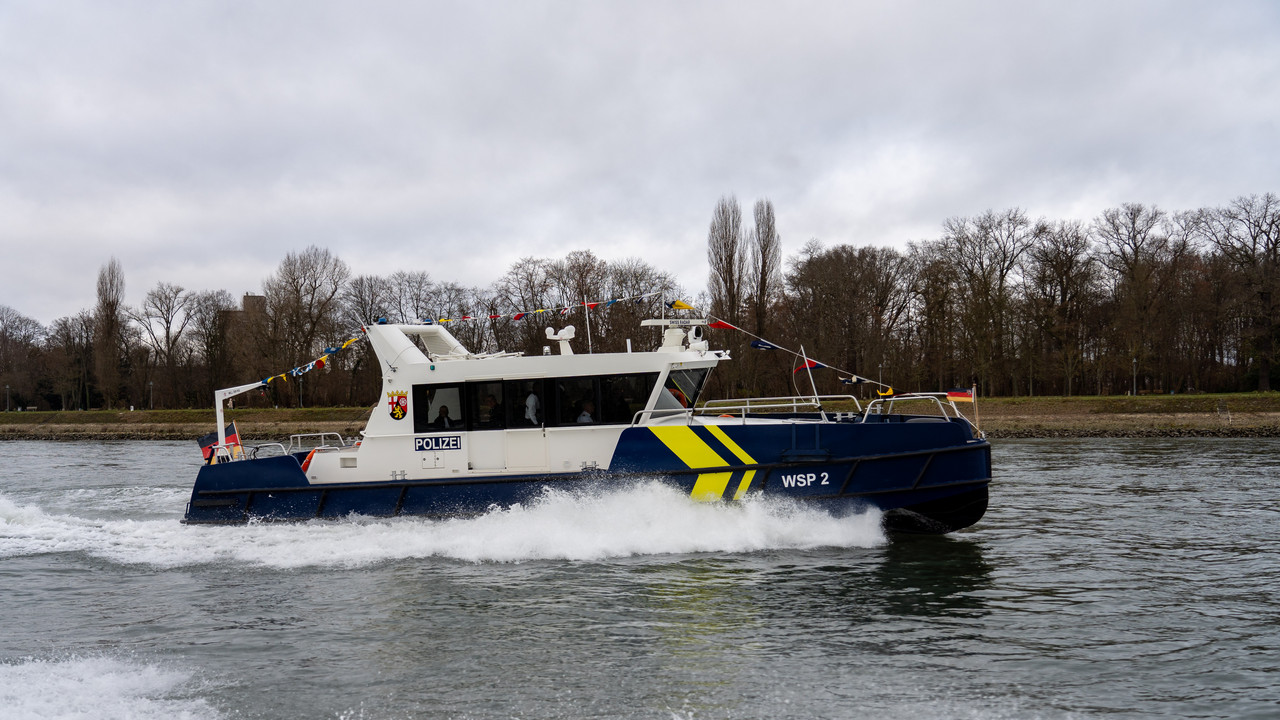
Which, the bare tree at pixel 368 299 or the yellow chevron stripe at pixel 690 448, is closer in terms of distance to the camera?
the yellow chevron stripe at pixel 690 448

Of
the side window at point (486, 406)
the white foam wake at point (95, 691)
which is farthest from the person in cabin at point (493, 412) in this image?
A: the white foam wake at point (95, 691)

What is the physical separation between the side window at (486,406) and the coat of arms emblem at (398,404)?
1.00 meters

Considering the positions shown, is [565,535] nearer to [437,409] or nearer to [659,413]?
[659,413]

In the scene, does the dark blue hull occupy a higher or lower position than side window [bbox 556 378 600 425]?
lower

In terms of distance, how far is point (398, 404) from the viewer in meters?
12.7

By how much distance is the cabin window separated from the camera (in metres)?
12.5

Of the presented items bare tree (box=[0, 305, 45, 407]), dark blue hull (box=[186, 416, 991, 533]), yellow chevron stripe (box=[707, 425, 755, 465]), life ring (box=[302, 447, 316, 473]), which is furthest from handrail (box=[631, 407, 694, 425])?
bare tree (box=[0, 305, 45, 407])

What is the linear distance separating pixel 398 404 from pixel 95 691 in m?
6.41

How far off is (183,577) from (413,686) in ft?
18.8

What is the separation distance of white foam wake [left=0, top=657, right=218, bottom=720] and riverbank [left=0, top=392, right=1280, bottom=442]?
1986 cm

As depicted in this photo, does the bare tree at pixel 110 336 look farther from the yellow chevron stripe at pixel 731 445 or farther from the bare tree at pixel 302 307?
the yellow chevron stripe at pixel 731 445

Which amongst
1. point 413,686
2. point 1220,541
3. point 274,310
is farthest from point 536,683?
point 274,310

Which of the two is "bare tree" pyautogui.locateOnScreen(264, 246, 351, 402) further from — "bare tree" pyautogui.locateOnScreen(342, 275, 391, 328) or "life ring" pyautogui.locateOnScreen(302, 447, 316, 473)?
"life ring" pyautogui.locateOnScreen(302, 447, 316, 473)

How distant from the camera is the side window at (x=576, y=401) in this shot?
1220cm
